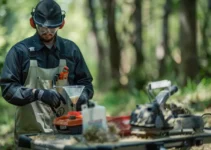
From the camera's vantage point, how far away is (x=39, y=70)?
661 cm

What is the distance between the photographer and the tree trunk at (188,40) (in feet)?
53.3

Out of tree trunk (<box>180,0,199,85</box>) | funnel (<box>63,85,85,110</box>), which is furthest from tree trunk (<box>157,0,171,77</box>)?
funnel (<box>63,85,85,110</box>)

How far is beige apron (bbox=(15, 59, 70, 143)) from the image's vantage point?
6.59 m

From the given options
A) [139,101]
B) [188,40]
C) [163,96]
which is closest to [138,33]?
[139,101]

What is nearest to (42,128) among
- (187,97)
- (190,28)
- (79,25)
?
(187,97)

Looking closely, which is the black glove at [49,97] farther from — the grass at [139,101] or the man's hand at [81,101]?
the grass at [139,101]

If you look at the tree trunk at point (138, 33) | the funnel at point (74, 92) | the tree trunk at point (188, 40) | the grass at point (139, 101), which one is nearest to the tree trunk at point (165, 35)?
the tree trunk at point (138, 33)

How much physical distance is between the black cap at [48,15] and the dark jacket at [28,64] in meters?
0.27

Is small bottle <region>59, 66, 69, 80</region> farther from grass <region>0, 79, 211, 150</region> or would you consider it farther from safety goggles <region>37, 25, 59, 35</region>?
grass <region>0, 79, 211, 150</region>

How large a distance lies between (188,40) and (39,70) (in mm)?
10223

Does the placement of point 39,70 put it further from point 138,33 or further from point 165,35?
point 165,35

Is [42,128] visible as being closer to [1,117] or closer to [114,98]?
[1,117]

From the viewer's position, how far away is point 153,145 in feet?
17.2

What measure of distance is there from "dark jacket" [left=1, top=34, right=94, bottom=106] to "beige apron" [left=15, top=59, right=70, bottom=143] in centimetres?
6
